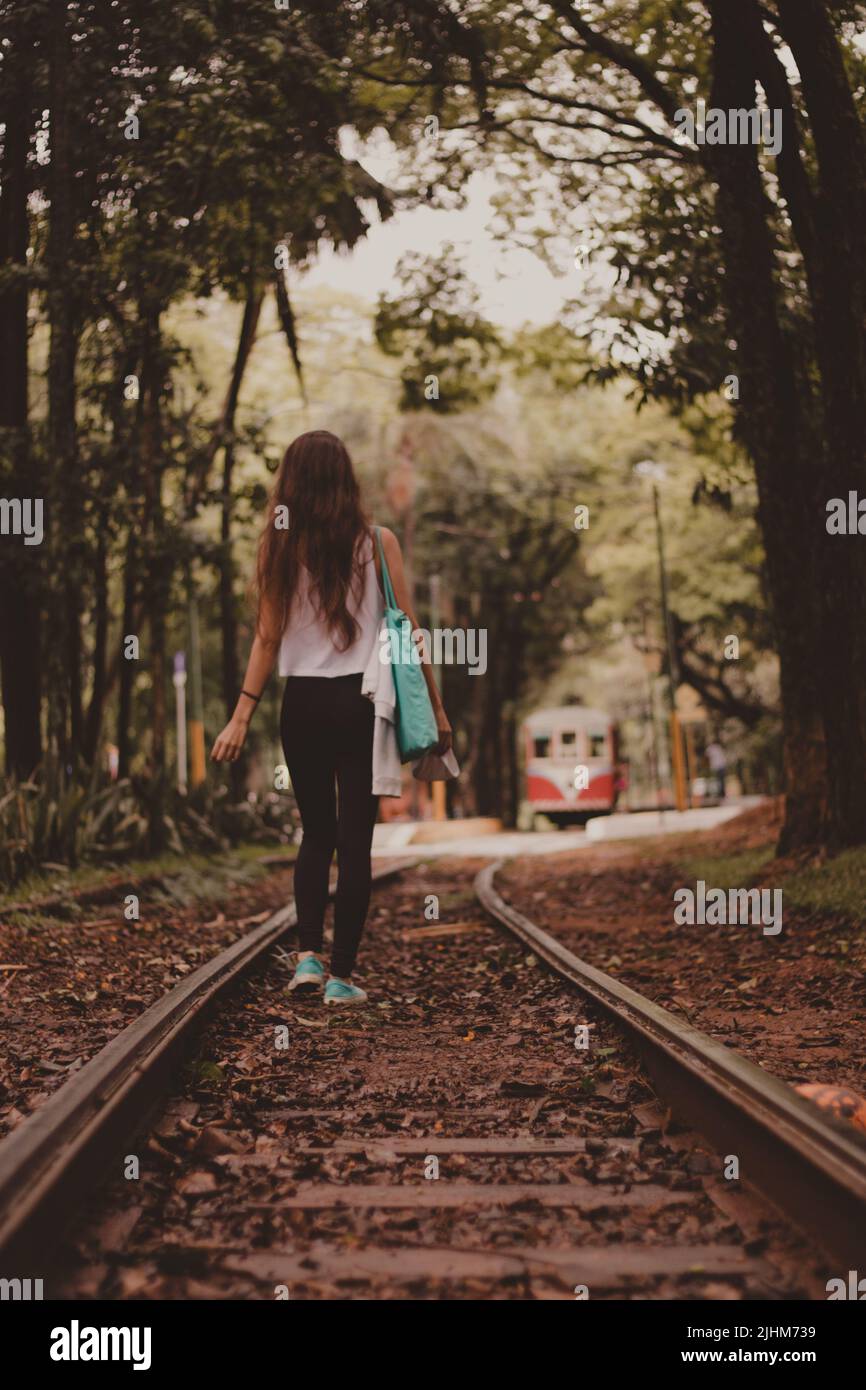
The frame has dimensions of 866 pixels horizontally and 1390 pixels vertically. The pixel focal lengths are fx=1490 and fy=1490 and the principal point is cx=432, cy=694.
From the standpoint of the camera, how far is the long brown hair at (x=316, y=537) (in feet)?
19.5

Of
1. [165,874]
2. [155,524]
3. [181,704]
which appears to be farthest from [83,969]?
[181,704]

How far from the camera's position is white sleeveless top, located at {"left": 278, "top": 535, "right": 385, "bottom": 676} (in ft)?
19.6

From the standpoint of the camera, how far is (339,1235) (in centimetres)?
343

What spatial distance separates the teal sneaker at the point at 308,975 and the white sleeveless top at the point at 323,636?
1.29m

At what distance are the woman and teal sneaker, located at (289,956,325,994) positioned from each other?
0.35 metres

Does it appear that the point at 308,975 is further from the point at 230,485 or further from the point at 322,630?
the point at 230,485

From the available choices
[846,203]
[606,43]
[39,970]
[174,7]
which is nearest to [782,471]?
[846,203]

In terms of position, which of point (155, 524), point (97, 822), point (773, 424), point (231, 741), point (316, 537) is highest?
point (773, 424)

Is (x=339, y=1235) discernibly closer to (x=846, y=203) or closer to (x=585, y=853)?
(x=846, y=203)

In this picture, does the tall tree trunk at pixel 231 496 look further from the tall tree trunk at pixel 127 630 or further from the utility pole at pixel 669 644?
the utility pole at pixel 669 644

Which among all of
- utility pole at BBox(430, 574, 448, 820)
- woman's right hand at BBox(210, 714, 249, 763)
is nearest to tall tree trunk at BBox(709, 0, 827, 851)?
woman's right hand at BBox(210, 714, 249, 763)

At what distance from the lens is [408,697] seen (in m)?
5.92

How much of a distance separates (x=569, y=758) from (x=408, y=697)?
3449 centimetres

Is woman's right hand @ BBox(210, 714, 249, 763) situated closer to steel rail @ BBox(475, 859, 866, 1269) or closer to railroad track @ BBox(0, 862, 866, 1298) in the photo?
railroad track @ BBox(0, 862, 866, 1298)
